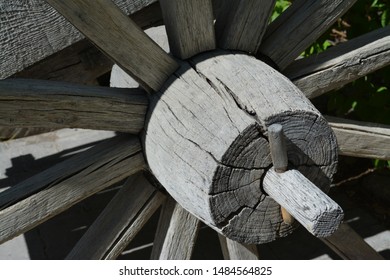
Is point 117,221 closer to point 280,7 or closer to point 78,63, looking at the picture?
point 78,63

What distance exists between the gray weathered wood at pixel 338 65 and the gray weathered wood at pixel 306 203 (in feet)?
1.54

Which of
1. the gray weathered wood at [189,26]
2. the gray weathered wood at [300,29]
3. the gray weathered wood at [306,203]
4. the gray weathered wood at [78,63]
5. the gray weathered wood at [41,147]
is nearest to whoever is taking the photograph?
the gray weathered wood at [306,203]

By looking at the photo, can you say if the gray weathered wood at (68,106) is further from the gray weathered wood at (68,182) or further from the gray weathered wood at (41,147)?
the gray weathered wood at (41,147)

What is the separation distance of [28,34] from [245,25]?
1.99ft

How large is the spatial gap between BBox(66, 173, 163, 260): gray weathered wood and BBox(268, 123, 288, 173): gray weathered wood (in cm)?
54

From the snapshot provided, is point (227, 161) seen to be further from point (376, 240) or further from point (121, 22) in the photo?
point (376, 240)

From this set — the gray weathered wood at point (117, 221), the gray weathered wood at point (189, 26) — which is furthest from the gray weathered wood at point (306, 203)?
the gray weathered wood at point (117, 221)

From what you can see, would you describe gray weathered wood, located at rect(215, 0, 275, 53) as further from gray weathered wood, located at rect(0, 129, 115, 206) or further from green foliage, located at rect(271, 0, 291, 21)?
gray weathered wood, located at rect(0, 129, 115, 206)

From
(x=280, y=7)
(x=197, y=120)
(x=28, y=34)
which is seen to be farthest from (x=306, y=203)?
(x=280, y=7)

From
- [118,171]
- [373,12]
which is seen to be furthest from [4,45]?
[373,12]

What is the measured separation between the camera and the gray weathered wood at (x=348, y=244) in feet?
7.73

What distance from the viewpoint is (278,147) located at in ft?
5.71

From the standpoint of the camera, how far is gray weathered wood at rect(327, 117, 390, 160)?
7.23 feet

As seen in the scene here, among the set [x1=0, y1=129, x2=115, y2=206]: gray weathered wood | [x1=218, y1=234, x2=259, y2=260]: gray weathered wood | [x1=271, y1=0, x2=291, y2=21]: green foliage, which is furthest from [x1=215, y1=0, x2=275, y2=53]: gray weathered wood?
[x1=0, y1=129, x2=115, y2=206]: gray weathered wood
